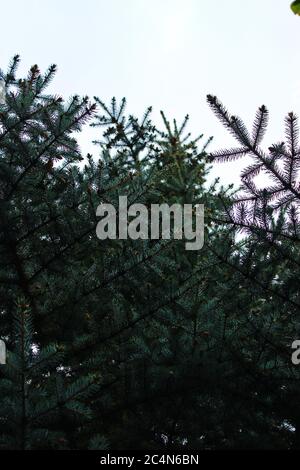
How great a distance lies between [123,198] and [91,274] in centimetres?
78

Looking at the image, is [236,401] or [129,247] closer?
[236,401]

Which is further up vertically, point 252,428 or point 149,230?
point 149,230

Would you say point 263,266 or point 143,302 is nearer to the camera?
point 263,266

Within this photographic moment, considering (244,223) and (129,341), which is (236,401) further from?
(244,223)

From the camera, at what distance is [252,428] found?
386cm

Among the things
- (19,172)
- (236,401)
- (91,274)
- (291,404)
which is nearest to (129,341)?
(91,274)

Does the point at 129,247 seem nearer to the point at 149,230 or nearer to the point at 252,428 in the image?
the point at 149,230

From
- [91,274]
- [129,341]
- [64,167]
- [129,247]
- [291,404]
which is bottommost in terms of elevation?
[291,404]

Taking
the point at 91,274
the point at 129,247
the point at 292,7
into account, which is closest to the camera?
the point at 292,7

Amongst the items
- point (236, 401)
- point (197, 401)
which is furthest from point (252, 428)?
point (197, 401)

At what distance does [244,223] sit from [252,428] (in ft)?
5.21
